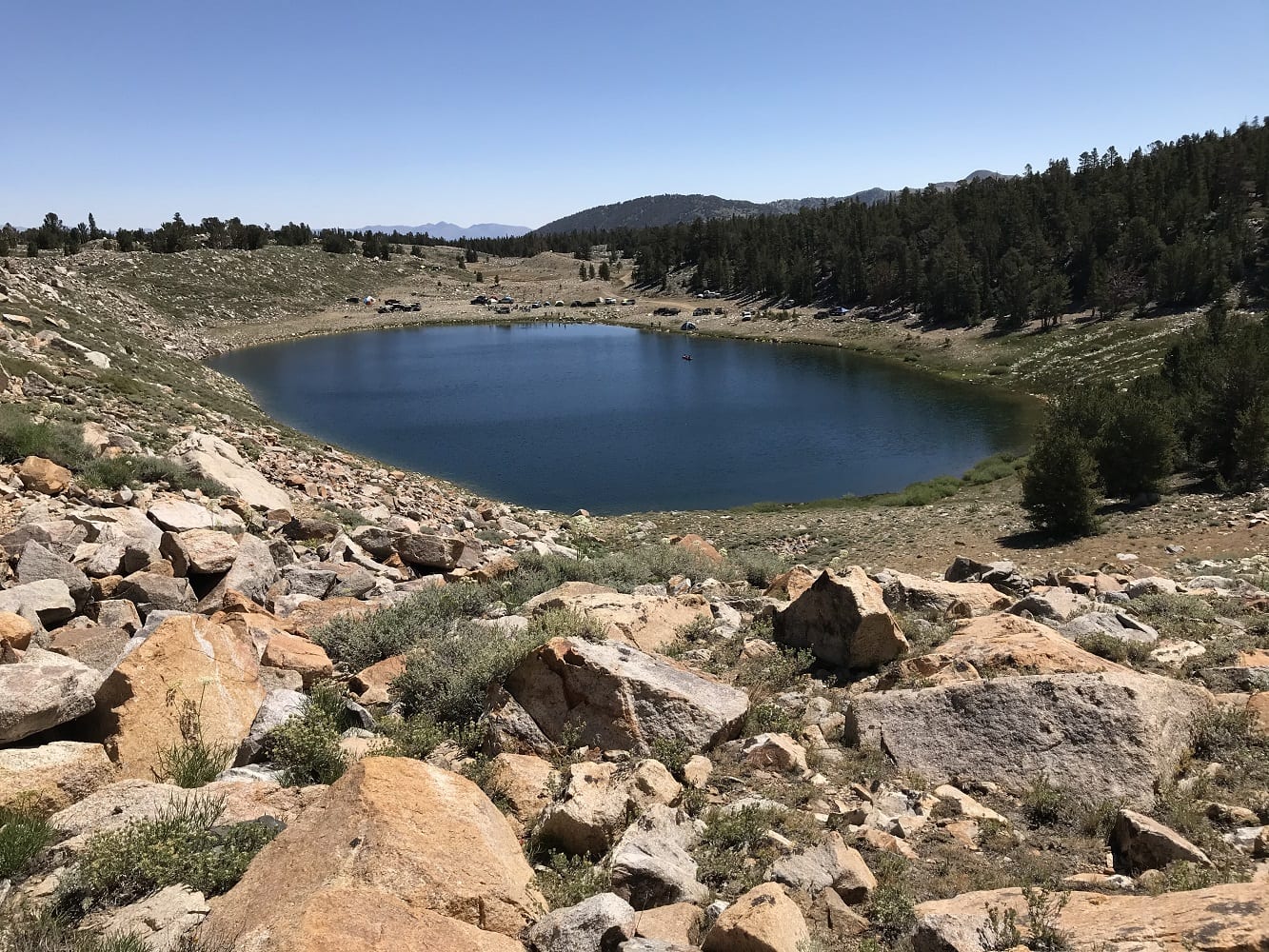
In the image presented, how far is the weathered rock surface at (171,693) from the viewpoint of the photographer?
593cm

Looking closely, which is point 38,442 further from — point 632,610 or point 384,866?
point 384,866

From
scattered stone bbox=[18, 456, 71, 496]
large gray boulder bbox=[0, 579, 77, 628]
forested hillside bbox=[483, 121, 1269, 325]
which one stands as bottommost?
large gray boulder bbox=[0, 579, 77, 628]

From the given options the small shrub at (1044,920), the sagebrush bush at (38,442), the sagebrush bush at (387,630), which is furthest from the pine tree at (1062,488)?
the sagebrush bush at (38,442)

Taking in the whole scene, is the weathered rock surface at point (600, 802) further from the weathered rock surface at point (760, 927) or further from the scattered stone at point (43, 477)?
the scattered stone at point (43, 477)

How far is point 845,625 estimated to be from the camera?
8.87 metres

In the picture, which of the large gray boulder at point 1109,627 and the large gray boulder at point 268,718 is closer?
the large gray boulder at point 268,718

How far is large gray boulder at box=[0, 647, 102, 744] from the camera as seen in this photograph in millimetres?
5578

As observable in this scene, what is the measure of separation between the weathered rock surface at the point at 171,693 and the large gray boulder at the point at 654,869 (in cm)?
355

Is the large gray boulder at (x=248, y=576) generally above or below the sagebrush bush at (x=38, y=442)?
below

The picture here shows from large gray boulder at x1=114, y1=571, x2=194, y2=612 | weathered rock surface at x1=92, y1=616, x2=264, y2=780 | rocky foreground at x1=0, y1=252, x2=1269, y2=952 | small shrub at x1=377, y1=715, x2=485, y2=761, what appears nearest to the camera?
rocky foreground at x1=0, y1=252, x2=1269, y2=952

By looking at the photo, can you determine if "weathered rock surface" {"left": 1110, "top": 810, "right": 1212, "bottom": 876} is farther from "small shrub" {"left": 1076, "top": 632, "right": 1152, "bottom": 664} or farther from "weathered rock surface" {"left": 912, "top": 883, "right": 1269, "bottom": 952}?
"small shrub" {"left": 1076, "top": 632, "right": 1152, "bottom": 664}

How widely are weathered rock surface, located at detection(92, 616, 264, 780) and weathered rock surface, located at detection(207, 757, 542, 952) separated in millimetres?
2152

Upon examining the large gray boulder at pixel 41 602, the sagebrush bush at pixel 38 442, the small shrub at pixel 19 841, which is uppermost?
the sagebrush bush at pixel 38 442

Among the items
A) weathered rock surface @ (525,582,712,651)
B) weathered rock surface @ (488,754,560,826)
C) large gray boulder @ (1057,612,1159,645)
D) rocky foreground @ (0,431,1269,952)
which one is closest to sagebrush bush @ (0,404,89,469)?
rocky foreground @ (0,431,1269,952)
